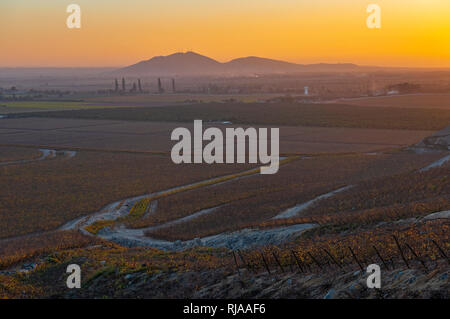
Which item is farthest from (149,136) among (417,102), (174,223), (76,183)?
(417,102)

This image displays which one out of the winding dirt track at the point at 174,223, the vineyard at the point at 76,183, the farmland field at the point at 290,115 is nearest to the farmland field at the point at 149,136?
the farmland field at the point at 290,115

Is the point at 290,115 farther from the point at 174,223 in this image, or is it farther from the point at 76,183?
the point at 174,223

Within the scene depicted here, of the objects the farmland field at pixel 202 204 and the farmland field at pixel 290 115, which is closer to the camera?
the farmland field at pixel 202 204

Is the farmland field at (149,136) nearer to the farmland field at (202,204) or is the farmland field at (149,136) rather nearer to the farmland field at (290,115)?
the farmland field at (202,204)

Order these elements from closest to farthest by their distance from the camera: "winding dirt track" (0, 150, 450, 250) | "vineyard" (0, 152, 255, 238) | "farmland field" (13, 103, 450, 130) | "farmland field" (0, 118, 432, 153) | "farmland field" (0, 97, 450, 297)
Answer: "farmland field" (0, 97, 450, 297)
"winding dirt track" (0, 150, 450, 250)
"vineyard" (0, 152, 255, 238)
"farmland field" (0, 118, 432, 153)
"farmland field" (13, 103, 450, 130)

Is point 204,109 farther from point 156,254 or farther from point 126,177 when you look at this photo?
point 156,254

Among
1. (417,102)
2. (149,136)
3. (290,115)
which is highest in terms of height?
(417,102)

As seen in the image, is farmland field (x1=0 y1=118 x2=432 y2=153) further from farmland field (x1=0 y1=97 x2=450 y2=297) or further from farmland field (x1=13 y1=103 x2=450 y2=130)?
farmland field (x1=13 y1=103 x2=450 y2=130)

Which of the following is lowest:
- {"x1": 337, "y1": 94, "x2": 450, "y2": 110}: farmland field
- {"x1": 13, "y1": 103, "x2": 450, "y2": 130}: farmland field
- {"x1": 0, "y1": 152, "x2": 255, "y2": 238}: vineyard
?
{"x1": 0, "y1": 152, "x2": 255, "y2": 238}: vineyard

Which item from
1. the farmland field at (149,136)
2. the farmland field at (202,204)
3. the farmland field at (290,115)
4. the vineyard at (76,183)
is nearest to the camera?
the farmland field at (202,204)

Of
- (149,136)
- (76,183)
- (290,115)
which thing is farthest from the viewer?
(290,115)

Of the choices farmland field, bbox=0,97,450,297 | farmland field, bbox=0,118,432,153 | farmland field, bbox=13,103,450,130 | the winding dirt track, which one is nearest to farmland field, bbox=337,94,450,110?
farmland field, bbox=13,103,450,130
